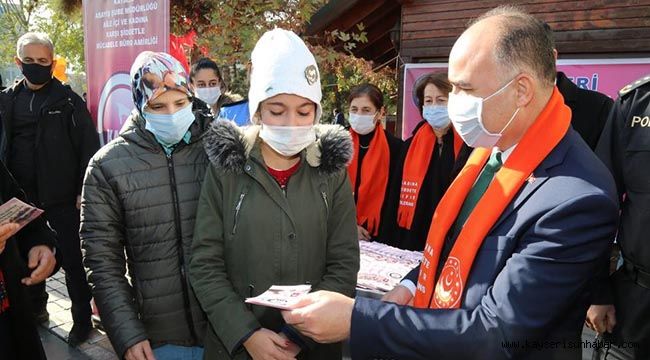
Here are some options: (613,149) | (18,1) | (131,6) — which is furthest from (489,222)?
(18,1)

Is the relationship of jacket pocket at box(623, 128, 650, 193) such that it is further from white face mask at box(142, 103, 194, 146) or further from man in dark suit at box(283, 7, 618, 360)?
white face mask at box(142, 103, 194, 146)

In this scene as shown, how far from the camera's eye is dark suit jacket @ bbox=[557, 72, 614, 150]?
3.06m

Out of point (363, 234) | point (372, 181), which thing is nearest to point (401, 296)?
point (363, 234)

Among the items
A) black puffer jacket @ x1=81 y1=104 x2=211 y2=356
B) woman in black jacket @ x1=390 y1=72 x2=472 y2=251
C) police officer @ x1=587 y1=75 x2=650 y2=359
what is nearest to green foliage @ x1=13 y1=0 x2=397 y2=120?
woman in black jacket @ x1=390 y1=72 x2=472 y2=251

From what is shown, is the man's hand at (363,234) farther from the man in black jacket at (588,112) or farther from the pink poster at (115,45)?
the pink poster at (115,45)

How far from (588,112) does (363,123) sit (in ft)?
5.88

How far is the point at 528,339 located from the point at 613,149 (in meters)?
1.52

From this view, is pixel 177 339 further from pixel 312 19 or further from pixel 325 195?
pixel 312 19

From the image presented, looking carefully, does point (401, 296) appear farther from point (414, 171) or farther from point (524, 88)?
point (414, 171)

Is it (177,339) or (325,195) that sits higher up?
(325,195)

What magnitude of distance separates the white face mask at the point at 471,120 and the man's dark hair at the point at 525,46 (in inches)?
5.1

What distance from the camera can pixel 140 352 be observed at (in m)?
1.88

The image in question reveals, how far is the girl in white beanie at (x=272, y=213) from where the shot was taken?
1778 mm

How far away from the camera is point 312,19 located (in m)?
5.87
